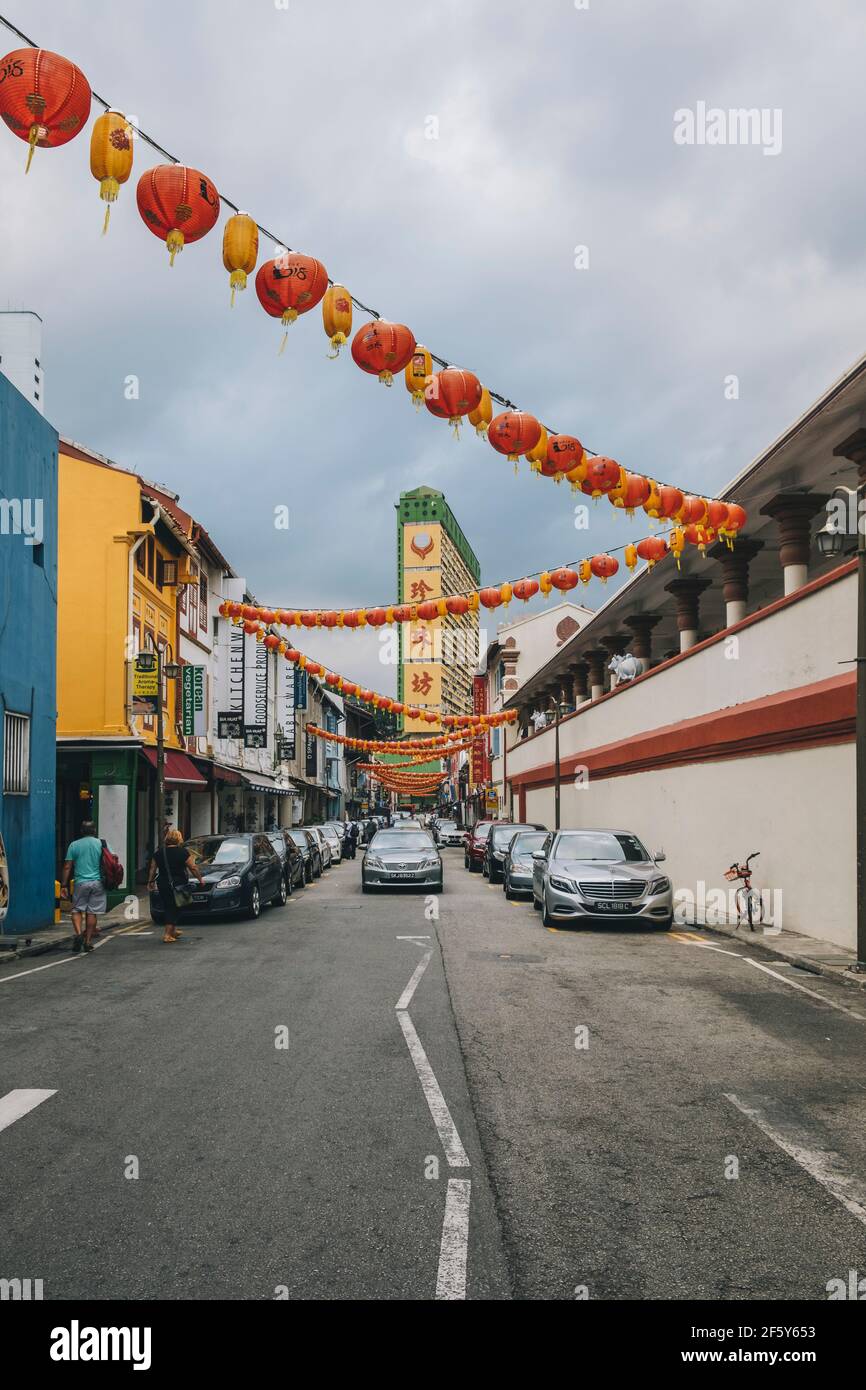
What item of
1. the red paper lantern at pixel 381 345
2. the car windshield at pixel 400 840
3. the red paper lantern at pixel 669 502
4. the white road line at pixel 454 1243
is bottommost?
the car windshield at pixel 400 840

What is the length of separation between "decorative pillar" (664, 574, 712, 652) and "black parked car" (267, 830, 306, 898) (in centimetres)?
1005

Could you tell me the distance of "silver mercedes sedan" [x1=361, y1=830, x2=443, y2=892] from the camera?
23484mm

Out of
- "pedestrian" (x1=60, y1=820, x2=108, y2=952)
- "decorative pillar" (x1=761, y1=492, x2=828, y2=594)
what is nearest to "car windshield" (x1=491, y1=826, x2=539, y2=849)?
"decorative pillar" (x1=761, y1=492, x2=828, y2=594)

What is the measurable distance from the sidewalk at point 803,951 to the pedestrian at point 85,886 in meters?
8.82

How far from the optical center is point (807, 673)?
48.6 ft

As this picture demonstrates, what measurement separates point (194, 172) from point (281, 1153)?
699 centimetres

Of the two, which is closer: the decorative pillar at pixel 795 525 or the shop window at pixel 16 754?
the shop window at pixel 16 754

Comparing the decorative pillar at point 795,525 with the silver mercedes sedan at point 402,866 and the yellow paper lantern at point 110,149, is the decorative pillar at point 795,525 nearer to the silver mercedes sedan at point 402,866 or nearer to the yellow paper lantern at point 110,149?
the silver mercedes sedan at point 402,866

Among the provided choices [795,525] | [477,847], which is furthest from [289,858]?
[795,525]

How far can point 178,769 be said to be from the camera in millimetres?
26500

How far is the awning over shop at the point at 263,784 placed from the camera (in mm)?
39875

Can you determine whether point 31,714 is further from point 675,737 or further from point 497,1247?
point 497,1247

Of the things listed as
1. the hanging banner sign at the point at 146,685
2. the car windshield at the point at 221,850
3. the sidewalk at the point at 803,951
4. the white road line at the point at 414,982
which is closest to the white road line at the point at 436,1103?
the white road line at the point at 414,982
